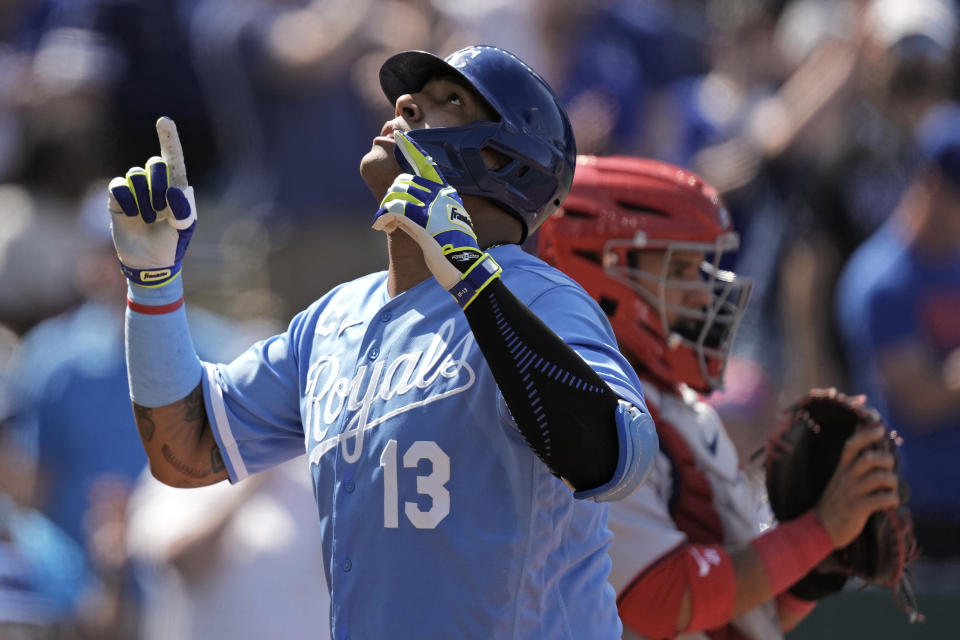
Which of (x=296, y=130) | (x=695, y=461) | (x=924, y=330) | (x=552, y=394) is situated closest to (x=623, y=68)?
(x=296, y=130)

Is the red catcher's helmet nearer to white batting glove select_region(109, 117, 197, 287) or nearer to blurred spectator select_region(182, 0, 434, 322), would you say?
white batting glove select_region(109, 117, 197, 287)

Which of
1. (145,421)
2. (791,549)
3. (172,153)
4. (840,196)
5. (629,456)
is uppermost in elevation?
(840,196)

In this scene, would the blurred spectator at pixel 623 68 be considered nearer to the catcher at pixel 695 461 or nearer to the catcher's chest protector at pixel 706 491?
the catcher at pixel 695 461

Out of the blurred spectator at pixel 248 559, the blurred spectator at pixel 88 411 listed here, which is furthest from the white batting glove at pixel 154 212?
the blurred spectator at pixel 88 411

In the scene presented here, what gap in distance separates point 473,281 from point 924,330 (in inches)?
189

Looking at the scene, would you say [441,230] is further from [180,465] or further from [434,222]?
[180,465]

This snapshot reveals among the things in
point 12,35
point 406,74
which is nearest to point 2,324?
point 12,35

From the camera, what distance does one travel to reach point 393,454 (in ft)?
10.0

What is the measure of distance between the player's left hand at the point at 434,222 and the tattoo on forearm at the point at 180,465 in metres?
0.87

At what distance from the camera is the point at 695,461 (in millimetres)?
4105

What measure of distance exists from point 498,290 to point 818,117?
5.79 metres

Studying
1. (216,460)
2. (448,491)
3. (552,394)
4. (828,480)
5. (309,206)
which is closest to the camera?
(552,394)

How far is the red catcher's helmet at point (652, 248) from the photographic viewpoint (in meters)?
4.27

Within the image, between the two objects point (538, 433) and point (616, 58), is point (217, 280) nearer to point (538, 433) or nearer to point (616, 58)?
point (616, 58)
